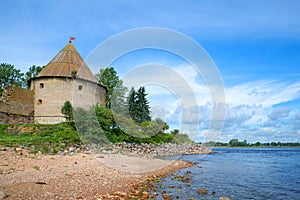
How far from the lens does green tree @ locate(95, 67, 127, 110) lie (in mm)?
37781

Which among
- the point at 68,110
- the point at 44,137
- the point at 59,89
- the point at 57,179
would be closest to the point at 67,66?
the point at 59,89

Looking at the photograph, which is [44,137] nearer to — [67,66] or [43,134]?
[43,134]

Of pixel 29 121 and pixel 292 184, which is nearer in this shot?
pixel 292 184

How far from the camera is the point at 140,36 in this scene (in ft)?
51.9

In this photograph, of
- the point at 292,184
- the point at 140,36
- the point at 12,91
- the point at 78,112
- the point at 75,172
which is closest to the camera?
the point at 75,172

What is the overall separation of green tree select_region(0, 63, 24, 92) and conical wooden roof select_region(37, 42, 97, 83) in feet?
65.0

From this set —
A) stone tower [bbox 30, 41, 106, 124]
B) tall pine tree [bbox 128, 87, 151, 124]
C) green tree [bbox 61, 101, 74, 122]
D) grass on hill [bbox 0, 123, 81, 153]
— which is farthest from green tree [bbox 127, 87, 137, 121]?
grass on hill [bbox 0, 123, 81, 153]

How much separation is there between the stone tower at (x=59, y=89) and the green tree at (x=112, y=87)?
517 centimetres

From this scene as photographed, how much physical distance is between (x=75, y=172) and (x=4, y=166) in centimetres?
304

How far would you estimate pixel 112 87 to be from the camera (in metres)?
40.8

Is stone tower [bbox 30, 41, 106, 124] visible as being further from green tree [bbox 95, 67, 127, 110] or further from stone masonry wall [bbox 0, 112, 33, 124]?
green tree [bbox 95, 67, 127, 110]

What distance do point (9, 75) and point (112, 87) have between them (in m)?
23.7

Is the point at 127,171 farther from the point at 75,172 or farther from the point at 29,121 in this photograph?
the point at 29,121

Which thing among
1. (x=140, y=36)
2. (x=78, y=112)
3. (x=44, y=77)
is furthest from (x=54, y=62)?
(x=140, y=36)
